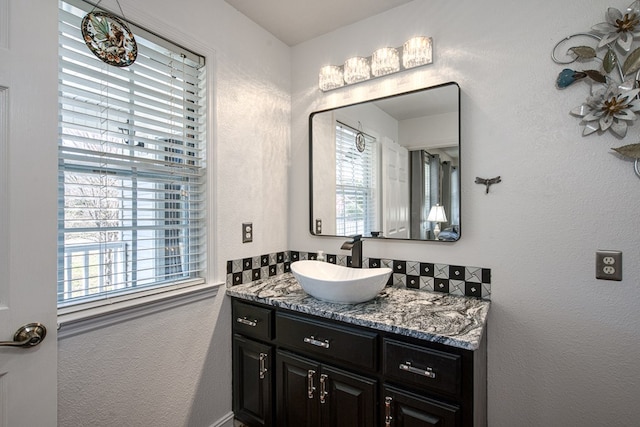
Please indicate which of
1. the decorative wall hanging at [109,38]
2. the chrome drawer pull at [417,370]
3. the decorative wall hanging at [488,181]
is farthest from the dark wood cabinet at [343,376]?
the decorative wall hanging at [109,38]

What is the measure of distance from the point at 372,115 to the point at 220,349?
1.63 metres

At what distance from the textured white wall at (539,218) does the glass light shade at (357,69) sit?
0.34 m

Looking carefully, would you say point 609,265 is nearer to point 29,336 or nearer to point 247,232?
point 247,232

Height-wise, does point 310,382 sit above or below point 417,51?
below

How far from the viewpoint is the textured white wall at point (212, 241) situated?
132cm

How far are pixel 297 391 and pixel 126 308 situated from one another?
2.88ft

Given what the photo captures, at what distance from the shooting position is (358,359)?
4.46 feet

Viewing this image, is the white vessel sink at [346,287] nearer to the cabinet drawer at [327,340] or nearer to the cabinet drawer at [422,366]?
the cabinet drawer at [327,340]

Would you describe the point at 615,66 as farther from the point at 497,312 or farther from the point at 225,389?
the point at 225,389

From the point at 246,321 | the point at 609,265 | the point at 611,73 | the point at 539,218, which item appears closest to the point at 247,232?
the point at 246,321

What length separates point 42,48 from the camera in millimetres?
1006

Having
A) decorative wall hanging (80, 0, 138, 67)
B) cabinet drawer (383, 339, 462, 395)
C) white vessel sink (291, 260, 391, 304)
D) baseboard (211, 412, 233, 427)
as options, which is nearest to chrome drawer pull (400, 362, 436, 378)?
cabinet drawer (383, 339, 462, 395)

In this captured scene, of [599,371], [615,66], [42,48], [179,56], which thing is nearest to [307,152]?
[179,56]

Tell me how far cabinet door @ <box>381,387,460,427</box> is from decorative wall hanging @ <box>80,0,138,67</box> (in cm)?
181
